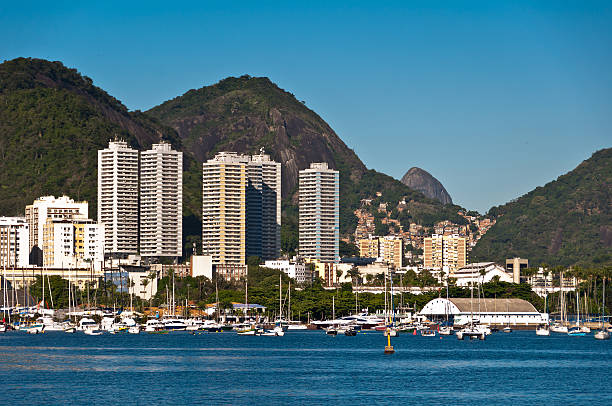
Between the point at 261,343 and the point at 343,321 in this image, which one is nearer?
the point at 261,343

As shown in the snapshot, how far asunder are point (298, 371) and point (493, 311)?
104 meters

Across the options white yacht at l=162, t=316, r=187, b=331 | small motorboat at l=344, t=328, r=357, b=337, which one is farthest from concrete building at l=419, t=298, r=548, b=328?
white yacht at l=162, t=316, r=187, b=331

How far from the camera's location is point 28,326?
17062 cm

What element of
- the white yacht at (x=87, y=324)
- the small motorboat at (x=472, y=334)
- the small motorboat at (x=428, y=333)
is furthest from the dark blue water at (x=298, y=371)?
the white yacht at (x=87, y=324)

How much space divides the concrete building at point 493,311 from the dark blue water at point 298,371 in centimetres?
4350

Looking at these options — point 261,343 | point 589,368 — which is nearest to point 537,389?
point 589,368

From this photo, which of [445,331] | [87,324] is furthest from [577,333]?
[87,324]

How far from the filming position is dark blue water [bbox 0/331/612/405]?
76.1 metres

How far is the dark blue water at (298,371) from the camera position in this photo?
250 ft

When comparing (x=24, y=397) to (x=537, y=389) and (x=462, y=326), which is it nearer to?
(x=537, y=389)

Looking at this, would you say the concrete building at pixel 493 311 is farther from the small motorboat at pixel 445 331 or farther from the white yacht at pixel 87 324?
the white yacht at pixel 87 324

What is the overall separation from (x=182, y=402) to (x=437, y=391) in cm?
1956

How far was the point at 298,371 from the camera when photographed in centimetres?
9631

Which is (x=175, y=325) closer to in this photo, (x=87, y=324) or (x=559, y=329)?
(x=87, y=324)
